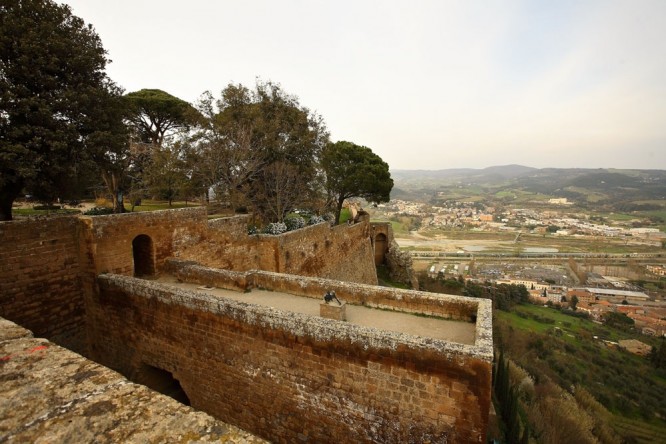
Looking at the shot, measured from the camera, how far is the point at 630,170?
176625 millimetres

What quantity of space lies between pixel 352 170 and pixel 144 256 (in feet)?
56.2

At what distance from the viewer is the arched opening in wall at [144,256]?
9828mm

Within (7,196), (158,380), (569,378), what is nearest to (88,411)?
(158,380)

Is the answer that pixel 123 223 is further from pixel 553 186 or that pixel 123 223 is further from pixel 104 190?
pixel 553 186

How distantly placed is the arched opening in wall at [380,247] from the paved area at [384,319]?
19405 mm

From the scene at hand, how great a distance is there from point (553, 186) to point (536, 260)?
111 m

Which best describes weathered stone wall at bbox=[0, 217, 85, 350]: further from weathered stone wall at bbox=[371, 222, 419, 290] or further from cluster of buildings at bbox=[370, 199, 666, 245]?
cluster of buildings at bbox=[370, 199, 666, 245]

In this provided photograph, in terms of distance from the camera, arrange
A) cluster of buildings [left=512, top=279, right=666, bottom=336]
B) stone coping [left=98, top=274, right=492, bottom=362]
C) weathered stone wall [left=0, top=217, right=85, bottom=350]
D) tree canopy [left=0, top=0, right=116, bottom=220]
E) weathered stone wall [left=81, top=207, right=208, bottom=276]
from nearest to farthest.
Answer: stone coping [left=98, top=274, right=492, bottom=362] < weathered stone wall [left=0, top=217, right=85, bottom=350] < weathered stone wall [left=81, top=207, right=208, bottom=276] < tree canopy [left=0, top=0, right=116, bottom=220] < cluster of buildings [left=512, top=279, right=666, bottom=336]

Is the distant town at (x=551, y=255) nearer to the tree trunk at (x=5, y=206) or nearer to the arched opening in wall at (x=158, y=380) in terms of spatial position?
the arched opening in wall at (x=158, y=380)

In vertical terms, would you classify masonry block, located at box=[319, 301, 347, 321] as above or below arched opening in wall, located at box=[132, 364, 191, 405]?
above

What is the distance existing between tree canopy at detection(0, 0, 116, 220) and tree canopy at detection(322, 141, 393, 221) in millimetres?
14812

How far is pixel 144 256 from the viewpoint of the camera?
1003 centimetres

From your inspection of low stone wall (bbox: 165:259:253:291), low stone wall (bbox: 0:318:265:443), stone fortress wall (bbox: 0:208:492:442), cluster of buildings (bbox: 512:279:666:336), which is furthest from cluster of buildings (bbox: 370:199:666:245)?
low stone wall (bbox: 0:318:265:443)

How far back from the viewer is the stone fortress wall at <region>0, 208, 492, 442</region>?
4.78 m
